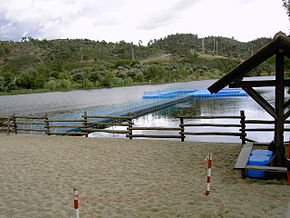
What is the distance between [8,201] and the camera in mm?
5711

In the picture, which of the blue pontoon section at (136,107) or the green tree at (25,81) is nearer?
the blue pontoon section at (136,107)

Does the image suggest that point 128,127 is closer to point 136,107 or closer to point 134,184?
point 134,184

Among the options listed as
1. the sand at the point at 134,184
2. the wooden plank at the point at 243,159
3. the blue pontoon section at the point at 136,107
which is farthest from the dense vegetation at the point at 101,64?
the wooden plank at the point at 243,159

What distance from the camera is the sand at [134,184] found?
16.3ft

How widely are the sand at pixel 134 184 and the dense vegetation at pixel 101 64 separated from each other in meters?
50.6

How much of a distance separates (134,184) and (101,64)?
81427mm

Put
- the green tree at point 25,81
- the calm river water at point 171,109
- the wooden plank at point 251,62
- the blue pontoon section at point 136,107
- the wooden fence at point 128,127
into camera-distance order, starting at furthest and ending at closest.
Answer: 1. the green tree at point 25,81
2. the blue pontoon section at point 136,107
3. the calm river water at point 171,109
4. the wooden fence at point 128,127
5. the wooden plank at point 251,62

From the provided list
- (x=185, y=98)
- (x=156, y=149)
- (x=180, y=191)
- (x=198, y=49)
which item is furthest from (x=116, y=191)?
(x=198, y=49)

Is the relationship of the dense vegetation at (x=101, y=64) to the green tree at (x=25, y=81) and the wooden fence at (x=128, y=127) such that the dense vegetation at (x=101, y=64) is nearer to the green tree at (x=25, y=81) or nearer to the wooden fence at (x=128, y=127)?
the green tree at (x=25, y=81)

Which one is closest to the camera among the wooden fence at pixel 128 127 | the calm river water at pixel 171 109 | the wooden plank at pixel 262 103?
the wooden plank at pixel 262 103

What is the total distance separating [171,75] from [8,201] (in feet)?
239

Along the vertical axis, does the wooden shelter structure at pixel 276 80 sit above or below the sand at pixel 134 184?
above

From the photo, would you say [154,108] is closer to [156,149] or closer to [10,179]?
[156,149]

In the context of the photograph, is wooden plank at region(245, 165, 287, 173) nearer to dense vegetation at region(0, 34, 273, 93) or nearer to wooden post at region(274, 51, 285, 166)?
wooden post at region(274, 51, 285, 166)
